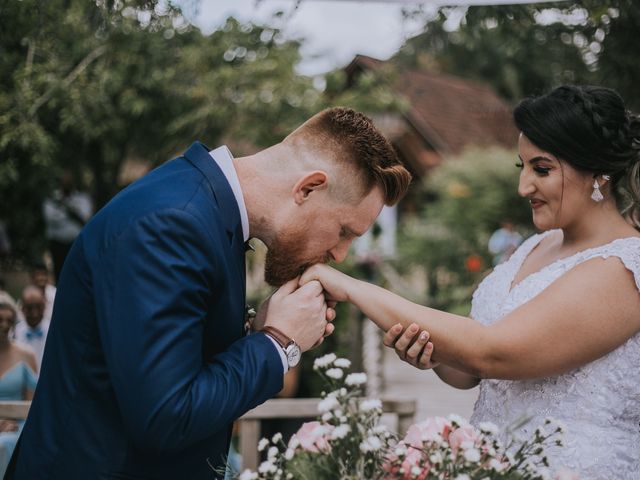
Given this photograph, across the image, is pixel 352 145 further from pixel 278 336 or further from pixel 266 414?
pixel 266 414

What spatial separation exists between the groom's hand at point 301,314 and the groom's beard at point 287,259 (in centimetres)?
10

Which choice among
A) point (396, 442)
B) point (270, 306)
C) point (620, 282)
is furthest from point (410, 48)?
point (396, 442)

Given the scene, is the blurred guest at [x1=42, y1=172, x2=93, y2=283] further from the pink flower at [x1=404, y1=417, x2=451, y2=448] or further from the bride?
the pink flower at [x1=404, y1=417, x2=451, y2=448]

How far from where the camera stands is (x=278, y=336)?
1.78 meters

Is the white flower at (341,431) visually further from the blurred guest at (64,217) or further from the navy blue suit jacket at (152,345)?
the blurred guest at (64,217)

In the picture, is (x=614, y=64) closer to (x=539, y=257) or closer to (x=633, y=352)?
(x=539, y=257)

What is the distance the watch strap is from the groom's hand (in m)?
0.01

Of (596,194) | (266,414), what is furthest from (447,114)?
(596,194)

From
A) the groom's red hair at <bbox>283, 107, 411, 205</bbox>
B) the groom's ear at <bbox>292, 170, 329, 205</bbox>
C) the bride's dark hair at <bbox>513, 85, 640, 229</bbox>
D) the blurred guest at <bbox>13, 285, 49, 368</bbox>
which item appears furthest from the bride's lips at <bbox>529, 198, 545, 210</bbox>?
the blurred guest at <bbox>13, 285, 49, 368</bbox>

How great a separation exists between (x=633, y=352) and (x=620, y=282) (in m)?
0.25

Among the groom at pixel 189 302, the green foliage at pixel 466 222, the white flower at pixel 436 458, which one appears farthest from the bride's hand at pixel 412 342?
the green foliage at pixel 466 222

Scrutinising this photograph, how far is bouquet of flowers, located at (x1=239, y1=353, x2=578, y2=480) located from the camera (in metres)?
1.42

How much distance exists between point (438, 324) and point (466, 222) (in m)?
14.2

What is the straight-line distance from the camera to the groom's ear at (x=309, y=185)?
1.91 m
